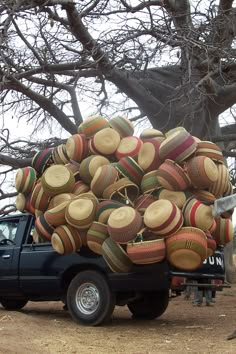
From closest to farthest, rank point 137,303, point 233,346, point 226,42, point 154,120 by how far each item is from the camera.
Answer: point 233,346, point 137,303, point 226,42, point 154,120

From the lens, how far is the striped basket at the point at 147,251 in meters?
7.05

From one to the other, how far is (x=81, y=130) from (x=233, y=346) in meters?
4.14

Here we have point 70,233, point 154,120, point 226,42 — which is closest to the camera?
point 70,233

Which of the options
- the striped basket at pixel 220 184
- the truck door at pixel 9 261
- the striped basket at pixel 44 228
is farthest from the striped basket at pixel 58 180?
the striped basket at pixel 220 184

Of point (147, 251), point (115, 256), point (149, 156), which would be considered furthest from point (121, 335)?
point (149, 156)

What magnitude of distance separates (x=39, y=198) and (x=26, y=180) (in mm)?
517

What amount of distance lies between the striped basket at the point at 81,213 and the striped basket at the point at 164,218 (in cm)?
91

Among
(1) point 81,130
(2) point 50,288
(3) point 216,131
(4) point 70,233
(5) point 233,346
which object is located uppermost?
(3) point 216,131

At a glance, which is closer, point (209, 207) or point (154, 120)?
point (209, 207)

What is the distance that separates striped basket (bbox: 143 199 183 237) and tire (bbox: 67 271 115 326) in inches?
58.9

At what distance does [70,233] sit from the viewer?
7.88 metres

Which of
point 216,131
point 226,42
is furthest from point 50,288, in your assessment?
point 216,131

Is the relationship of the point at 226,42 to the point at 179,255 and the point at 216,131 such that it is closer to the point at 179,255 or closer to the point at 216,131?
→ the point at 216,131

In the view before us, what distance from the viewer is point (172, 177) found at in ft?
24.0
